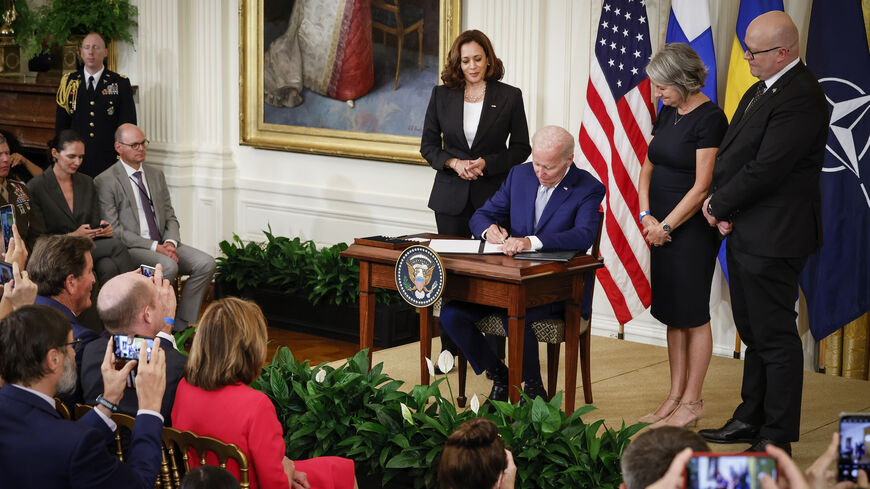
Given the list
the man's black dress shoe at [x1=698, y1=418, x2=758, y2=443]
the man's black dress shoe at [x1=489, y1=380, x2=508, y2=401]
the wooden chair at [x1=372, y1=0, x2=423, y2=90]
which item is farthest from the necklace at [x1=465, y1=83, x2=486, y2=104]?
the man's black dress shoe at [x1=698, y1=418, x2=758, y2=443]

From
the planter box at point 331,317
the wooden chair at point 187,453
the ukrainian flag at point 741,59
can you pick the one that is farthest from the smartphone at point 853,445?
the planter box at point 331,317

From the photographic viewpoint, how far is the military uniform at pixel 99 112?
7391 mm

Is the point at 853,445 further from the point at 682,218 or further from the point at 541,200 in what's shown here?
the point at 541,200

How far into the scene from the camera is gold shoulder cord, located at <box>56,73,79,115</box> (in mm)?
7477

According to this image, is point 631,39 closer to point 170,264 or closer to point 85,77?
point 170,264

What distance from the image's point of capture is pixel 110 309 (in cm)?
306

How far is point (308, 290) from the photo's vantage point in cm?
692

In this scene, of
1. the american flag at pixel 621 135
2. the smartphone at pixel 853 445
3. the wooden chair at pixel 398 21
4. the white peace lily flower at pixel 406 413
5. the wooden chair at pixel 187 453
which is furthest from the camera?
the wooden chair at pixel 398 21

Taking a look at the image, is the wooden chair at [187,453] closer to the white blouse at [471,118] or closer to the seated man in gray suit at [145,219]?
the white blouse at [471,118]

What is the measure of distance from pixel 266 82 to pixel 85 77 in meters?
1.36

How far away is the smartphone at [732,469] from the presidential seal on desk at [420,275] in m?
2.54

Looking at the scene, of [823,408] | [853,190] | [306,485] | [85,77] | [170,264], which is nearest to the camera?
[306,485]

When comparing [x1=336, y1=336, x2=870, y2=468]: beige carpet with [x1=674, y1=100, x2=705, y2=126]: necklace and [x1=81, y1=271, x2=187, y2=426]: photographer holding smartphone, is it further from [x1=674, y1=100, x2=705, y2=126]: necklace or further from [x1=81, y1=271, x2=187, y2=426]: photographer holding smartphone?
[x1=81, y1=271, x2=187, y2=426]: photographer holding smartphone

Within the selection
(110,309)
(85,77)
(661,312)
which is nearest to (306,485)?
(110,309)
